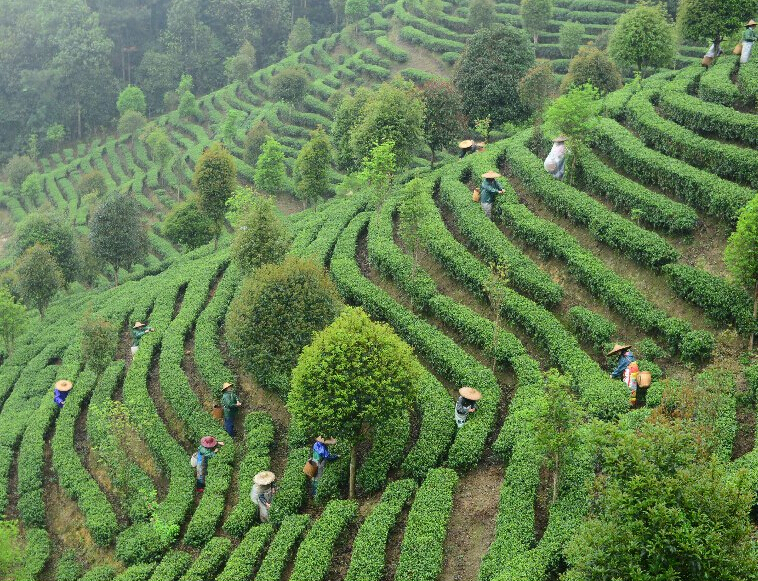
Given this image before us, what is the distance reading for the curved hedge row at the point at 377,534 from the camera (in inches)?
636

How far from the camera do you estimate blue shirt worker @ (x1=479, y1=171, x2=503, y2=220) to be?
28.9m

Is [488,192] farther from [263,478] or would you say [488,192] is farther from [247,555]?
[247,555]

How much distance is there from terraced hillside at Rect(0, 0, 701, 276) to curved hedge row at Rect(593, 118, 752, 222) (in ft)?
68.5

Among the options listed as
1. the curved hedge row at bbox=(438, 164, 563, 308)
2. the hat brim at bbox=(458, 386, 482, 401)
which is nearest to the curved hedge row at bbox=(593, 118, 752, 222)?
the curved hedge row at bbox=(438, 164, 563, 308)

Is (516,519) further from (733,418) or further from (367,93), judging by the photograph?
(367,93)

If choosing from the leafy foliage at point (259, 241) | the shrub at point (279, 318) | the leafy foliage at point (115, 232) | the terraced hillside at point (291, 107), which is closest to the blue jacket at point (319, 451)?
the shrub at point (279, 318)

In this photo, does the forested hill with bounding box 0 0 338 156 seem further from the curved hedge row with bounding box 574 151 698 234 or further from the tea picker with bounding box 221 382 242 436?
the tea picker with bounding box 221 382 242 436

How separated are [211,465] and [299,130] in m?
39.7

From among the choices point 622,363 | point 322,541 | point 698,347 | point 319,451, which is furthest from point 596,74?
point 322,541

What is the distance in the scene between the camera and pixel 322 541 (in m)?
17.3

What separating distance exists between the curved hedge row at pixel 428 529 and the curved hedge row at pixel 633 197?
1307 centimetres

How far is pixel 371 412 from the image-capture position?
57.9 ft

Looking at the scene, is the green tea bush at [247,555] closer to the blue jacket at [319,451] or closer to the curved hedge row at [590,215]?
the blue jacket at [319,451]

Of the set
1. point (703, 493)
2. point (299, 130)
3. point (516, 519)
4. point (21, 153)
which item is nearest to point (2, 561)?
point (516, 519)
